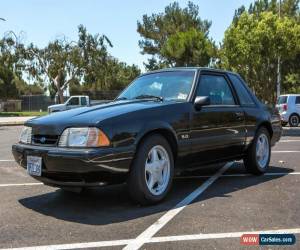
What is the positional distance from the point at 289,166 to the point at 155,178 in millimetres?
3993

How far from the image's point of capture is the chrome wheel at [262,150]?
8.45m

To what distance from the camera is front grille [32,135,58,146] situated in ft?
19.4

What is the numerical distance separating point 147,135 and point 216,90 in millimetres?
1835

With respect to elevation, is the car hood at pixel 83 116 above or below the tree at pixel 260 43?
below

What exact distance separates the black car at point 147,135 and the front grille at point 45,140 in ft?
0.04

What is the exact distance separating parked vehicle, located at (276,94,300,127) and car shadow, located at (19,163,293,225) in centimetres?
1873

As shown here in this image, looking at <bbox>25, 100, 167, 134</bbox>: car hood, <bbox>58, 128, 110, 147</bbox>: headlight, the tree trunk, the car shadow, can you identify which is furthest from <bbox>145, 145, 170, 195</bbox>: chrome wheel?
the tree trunk

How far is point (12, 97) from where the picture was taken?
2655 inches

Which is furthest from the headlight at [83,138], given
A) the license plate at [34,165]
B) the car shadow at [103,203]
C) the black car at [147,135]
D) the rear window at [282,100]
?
the rear window at [282,100]

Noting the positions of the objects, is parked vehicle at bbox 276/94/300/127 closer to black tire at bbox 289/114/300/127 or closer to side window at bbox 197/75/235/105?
black tire at bbox 289/114/300/127

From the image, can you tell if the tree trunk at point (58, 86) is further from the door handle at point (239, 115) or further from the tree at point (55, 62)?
the door handle at point (239, 115)

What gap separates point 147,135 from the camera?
243 inches

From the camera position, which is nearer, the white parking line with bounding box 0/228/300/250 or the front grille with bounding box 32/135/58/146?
the white parking line with bounding box 0/228/300/250

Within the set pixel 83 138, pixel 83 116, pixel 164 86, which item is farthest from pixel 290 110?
pixel 83 138
